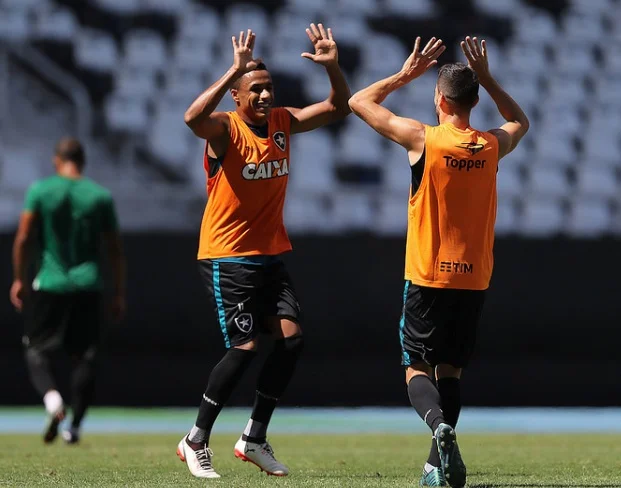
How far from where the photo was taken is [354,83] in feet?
50.2

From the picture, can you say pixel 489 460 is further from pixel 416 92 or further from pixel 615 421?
pixel 416 92

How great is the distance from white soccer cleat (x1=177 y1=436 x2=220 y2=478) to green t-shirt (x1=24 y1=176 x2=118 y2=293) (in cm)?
299

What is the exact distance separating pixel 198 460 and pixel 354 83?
10.2m

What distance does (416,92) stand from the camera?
1588 centimetres

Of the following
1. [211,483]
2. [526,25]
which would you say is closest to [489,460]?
[211,483]

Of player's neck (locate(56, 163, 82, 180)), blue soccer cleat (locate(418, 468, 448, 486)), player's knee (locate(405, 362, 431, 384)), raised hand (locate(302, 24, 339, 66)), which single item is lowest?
blue soccer cleat (locate(418, 468, 448, 486))

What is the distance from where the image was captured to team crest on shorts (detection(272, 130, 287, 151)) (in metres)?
5.89

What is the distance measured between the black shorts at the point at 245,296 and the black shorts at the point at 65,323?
2.78 metres

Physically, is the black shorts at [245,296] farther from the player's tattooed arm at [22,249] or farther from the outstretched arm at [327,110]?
the player's tattooed arm at [22,249]

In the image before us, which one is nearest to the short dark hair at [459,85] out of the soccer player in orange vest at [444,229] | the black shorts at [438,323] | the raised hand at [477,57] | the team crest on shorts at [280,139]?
the soccer player in orange vest at [444,229]

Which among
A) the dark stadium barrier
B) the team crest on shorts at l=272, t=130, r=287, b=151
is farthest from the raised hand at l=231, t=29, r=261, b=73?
the dark stadium barrier

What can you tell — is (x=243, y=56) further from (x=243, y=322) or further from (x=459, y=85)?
(x=243, y=322)

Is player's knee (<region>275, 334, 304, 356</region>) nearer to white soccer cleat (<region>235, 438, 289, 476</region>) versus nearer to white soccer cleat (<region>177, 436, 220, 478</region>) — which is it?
white soccer cleat (<region>235, 438, 289, 476</region>)

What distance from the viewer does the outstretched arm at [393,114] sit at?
501cm
